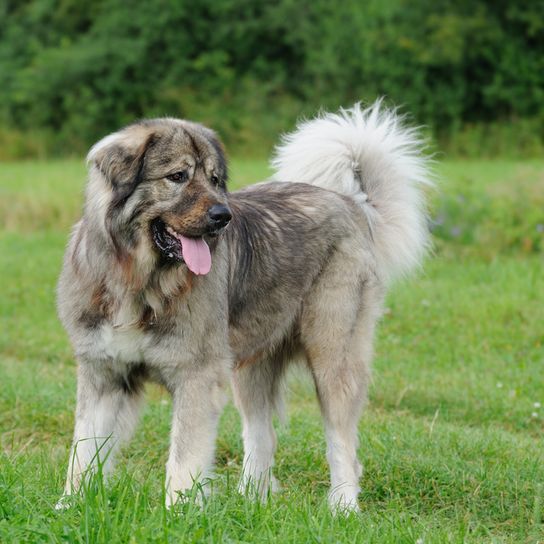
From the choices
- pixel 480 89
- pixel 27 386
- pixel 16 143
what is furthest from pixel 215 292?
pixel 16 143

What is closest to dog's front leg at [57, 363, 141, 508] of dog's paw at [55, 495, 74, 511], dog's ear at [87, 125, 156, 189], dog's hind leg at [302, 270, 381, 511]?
dog's paw at [55, 495, 74, 511]

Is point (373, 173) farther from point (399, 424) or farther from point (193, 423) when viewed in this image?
point (193, 423)

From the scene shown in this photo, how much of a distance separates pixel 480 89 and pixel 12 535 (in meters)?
24.5

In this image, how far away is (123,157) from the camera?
4352 mm

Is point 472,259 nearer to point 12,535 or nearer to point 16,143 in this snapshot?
point 12,535

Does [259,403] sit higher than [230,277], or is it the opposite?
[230,277]

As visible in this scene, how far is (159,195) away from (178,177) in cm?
12

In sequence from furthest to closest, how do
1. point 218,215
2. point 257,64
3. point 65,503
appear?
point 257,64, point 218,215, point 65,503

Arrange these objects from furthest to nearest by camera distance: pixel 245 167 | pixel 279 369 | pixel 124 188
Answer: pixel 245 167 < pixel 279 369 < pixel 124 188

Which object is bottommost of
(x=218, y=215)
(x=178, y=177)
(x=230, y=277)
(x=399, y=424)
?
(x=399, y=424)

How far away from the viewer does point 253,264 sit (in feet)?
16.8

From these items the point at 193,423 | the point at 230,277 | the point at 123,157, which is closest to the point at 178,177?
the point at 123,157

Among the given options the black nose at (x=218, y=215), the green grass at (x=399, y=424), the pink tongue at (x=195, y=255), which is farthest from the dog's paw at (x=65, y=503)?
the black nose at (x=218, y=215)

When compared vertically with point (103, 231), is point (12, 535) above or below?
below
